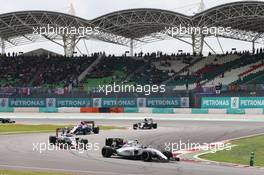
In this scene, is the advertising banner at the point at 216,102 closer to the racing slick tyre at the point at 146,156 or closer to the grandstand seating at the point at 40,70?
the grandstand seating at the point at 40,70

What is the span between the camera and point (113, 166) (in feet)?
59.3

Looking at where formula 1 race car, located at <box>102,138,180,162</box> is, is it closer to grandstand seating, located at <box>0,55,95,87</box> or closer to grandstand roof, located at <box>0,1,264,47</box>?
grandstand roof, located at <box>0,1,264,47</box>

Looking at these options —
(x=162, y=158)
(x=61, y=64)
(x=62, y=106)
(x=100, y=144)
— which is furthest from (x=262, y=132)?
(x=61, y=64)

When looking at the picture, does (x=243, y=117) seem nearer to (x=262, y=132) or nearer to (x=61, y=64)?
(x=262, y=132)

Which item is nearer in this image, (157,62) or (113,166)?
(113,166)

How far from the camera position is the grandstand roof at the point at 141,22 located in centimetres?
5966

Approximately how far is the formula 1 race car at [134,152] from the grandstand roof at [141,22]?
3767 cm

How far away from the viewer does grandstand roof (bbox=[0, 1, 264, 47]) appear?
59.7 metres

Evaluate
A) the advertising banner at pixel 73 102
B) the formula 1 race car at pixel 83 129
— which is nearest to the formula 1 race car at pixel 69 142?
the formula 1 race car at pixel 83 129

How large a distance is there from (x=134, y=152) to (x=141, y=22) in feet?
148

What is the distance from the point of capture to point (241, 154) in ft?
74.1

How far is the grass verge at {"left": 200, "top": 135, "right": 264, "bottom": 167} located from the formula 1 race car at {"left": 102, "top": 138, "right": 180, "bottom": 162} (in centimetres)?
225

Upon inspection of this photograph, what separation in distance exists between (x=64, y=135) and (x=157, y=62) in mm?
47834

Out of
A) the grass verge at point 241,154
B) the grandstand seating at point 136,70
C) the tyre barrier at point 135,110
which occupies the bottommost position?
the grass verge at point 241,154
